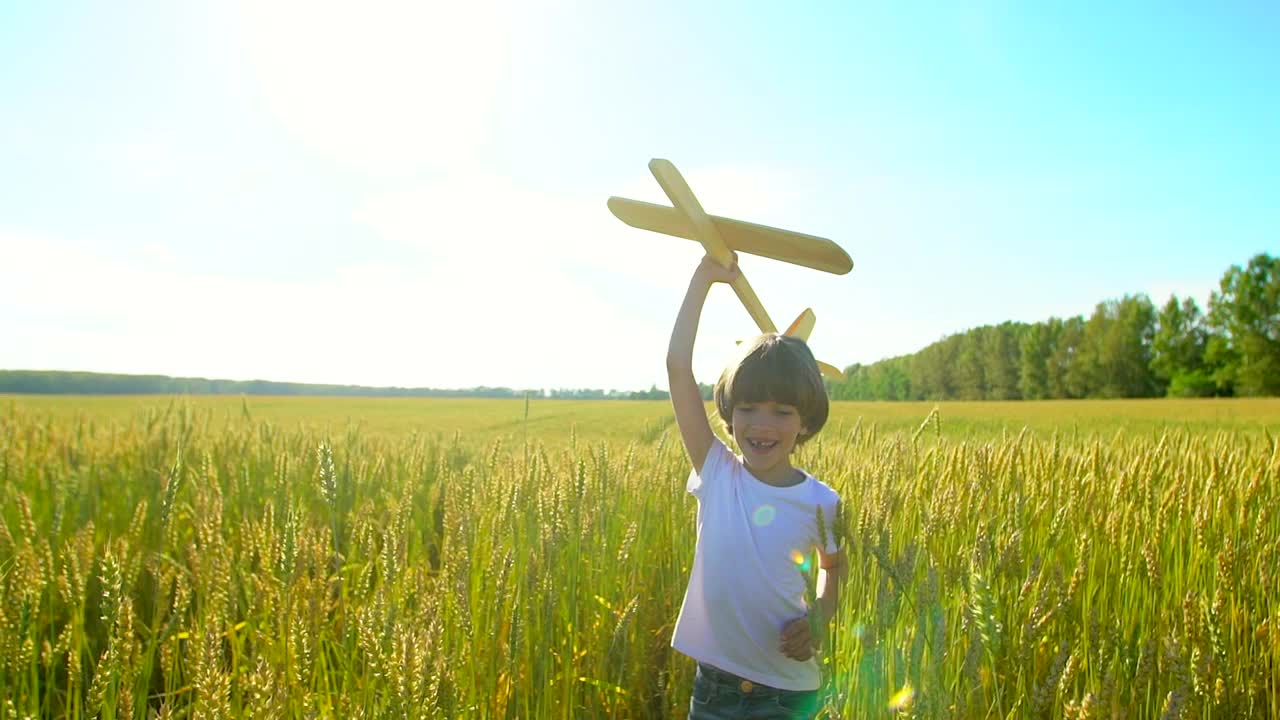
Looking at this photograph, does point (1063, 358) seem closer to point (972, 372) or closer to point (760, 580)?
point (972, 372)

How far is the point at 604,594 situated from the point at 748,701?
23.5 inches

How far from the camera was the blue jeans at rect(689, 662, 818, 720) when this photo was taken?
156 cm

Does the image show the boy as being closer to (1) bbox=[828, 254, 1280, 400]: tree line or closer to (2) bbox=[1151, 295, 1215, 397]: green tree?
(1) bbox=[828, 254, 1280, 400]: tree line

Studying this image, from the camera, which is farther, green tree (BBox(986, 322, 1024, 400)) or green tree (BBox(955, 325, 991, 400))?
green tree (BBox(955, 325, 991, 400))

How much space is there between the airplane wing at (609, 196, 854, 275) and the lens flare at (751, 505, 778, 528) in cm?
54

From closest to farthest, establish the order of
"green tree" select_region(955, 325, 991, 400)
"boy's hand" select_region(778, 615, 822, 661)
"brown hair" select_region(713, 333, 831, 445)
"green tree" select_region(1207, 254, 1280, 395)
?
"boy's hand" select_region(778, 615, 822, 661)
"brown hair" select_region(713, 333, 831, 445)
"green tree" select_region(1207, 254, 1280, 395)
"green tree" select_region(955, 325, 991, 400)

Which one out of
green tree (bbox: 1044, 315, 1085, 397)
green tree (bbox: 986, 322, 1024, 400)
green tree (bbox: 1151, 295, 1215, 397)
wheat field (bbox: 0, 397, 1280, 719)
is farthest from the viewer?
green tree (bbox: 986, 322, 1024, 400)

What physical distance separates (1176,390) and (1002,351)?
21692 mm

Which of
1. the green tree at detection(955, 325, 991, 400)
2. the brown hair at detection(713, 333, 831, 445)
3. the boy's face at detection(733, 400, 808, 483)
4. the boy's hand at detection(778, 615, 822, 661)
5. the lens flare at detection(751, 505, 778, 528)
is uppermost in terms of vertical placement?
the green tree at detection(955, 325, 991, 400)

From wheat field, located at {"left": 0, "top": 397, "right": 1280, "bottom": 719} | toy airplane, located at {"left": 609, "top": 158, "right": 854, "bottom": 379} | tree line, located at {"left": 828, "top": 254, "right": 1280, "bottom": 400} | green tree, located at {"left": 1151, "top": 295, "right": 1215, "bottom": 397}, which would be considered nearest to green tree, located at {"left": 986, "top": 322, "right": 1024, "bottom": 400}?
tree line, located at {"left": 828, "top": 254, "right": 1280, "bottom": 400}

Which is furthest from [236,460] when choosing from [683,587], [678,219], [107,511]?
[678,219]

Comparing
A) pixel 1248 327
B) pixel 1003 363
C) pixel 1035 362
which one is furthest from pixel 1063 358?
pixel 1248 327

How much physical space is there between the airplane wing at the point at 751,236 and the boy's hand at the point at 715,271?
54mm

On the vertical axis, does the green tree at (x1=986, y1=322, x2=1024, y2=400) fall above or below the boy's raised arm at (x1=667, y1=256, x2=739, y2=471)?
above
